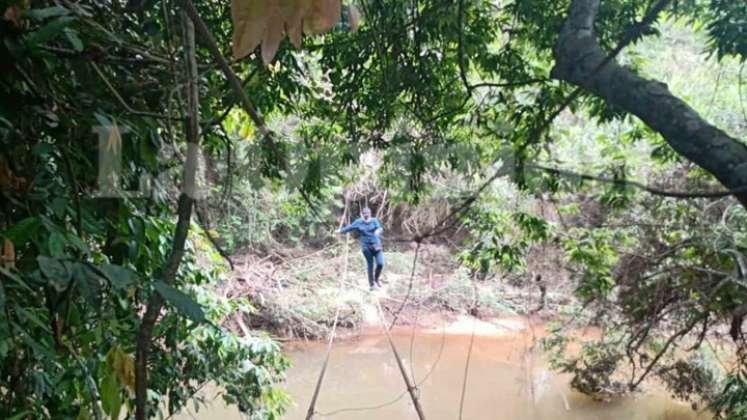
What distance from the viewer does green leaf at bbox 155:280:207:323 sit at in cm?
48

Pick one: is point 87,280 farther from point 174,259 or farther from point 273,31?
point 273,31

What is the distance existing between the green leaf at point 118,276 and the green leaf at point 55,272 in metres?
0.03

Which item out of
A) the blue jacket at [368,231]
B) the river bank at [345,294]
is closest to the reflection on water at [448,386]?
the river bank at [345,294]

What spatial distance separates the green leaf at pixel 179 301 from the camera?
18.8 inches

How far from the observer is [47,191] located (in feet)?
2.20

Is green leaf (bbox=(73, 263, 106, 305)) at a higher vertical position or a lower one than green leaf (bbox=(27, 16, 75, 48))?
lower

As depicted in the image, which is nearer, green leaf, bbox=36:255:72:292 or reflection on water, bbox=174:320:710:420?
green leaf, bbox=36:255:72:292

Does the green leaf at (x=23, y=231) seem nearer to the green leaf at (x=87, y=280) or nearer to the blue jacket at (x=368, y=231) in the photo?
the green leaf at (x=87, y=280)

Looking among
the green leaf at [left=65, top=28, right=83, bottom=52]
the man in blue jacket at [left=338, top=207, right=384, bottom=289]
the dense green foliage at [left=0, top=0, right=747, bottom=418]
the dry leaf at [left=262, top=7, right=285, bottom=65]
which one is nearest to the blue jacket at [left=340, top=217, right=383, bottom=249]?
the man in blue jacket at [left=338, top=207, right=384, bottom=289]

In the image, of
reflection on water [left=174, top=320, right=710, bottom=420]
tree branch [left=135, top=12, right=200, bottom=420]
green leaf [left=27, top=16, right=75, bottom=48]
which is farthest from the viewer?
reflection on water [left=174, top=320, right=710, bottom=420]

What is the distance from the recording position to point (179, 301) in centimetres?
48

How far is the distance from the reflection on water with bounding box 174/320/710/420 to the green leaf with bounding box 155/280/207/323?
277 cm

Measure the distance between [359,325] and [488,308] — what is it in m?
1.03

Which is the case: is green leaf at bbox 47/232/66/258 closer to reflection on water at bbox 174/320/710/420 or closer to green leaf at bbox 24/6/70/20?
green leaf at bbox 24/6/70/20
